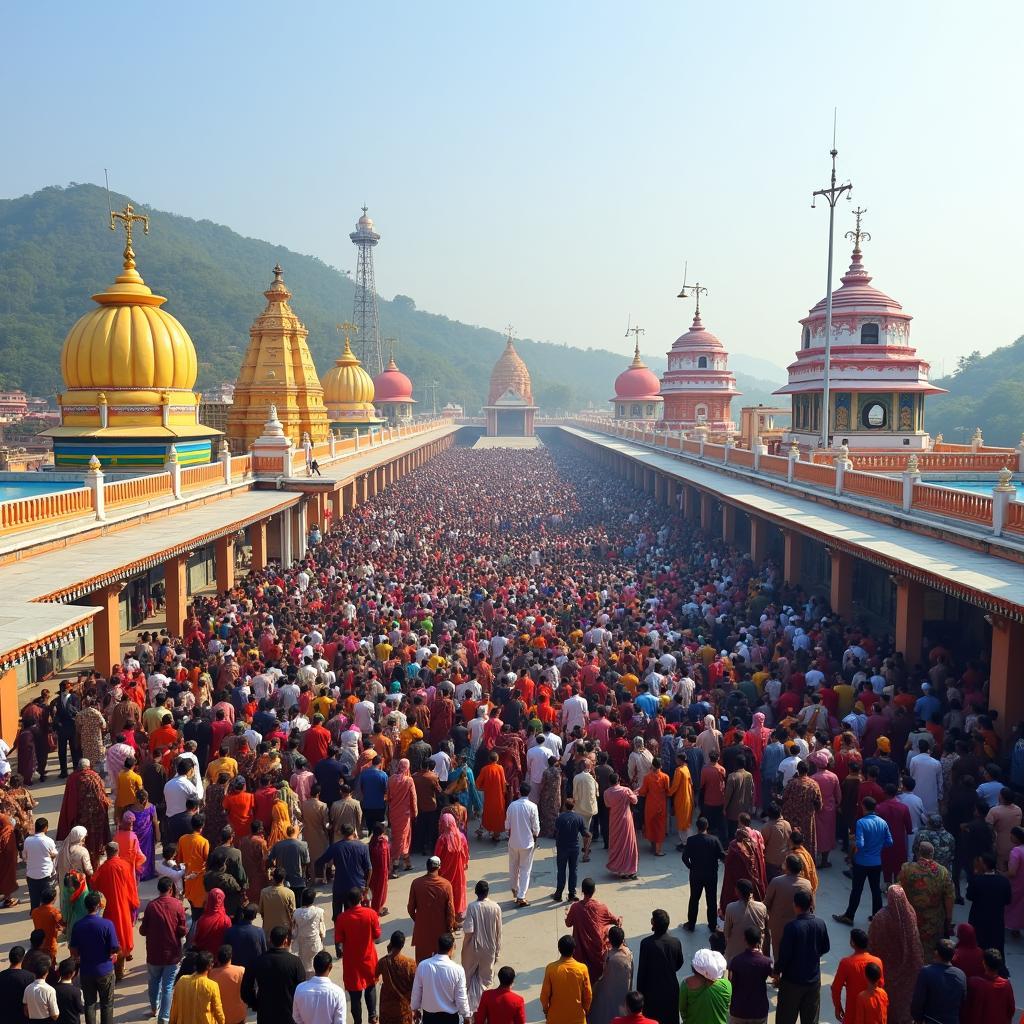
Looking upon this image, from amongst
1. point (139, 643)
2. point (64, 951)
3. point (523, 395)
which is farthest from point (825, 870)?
point (523, 395)

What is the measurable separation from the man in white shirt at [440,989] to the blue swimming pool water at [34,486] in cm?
1769

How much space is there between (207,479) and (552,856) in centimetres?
1535

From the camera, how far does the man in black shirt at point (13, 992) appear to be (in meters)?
5.81

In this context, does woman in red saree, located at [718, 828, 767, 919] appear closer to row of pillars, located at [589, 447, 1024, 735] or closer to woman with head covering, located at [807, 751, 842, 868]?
woman with head covering, located at [807, 751, 842, 868]

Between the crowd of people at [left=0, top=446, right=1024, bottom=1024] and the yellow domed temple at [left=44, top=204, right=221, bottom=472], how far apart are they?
7.83m

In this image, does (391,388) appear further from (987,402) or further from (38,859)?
(38,859)

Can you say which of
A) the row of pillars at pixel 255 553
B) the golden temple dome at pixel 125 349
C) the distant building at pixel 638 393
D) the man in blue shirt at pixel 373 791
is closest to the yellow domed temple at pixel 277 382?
the row of pillars at pixel 255 553

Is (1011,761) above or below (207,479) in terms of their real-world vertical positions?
below

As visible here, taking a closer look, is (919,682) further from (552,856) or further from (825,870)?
(552,856)

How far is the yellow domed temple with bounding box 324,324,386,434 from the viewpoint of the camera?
5206 cm

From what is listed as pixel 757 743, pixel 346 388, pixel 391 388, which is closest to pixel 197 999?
pixel 757 743

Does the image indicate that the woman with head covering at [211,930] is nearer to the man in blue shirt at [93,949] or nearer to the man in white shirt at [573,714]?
the man in blue shirt at [93,949]

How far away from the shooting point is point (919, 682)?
1277 cm

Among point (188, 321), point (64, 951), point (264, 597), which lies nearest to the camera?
point (64, 951)
